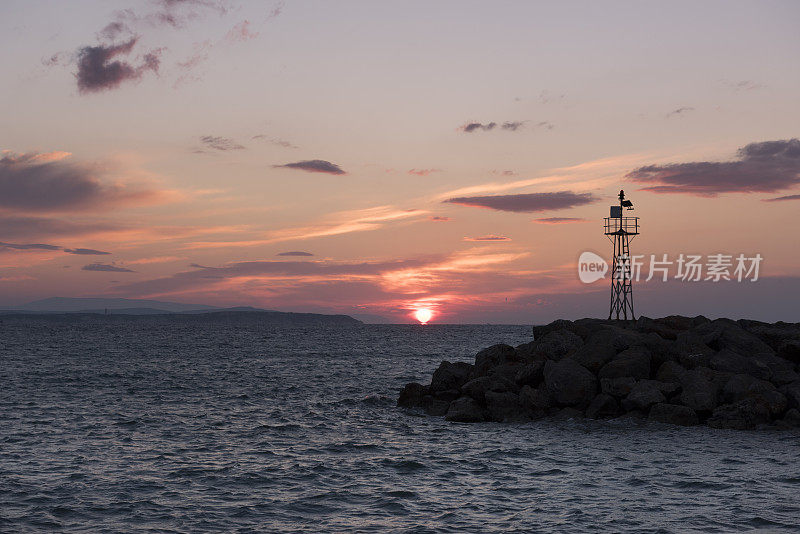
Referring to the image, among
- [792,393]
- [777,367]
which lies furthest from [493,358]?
[792,393]

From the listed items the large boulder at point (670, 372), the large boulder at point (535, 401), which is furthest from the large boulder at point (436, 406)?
the large boulder at point (670, 372)

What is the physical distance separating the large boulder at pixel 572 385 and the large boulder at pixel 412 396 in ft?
24.1

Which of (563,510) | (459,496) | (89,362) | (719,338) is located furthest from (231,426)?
(89,362)

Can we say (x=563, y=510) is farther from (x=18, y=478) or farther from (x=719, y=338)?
(x=719, y=338)

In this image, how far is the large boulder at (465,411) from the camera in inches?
1185

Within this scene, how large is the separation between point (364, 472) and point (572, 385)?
12389mm

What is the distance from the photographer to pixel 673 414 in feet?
91.9

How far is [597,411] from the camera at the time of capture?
29.1 metres

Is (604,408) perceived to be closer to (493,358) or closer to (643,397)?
(643,397)

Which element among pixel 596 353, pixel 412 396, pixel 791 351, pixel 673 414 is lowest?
pixel 412 396

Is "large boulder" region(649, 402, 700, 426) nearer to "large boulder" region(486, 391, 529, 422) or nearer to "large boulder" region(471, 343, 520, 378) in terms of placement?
"large boulder" region(486, 391, 529, 422)

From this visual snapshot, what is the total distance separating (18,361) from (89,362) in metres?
6.56

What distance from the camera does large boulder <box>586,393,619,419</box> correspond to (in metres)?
29.1

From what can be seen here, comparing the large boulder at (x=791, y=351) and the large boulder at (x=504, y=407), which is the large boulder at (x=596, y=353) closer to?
the large boulder at (x=504, y=407)
